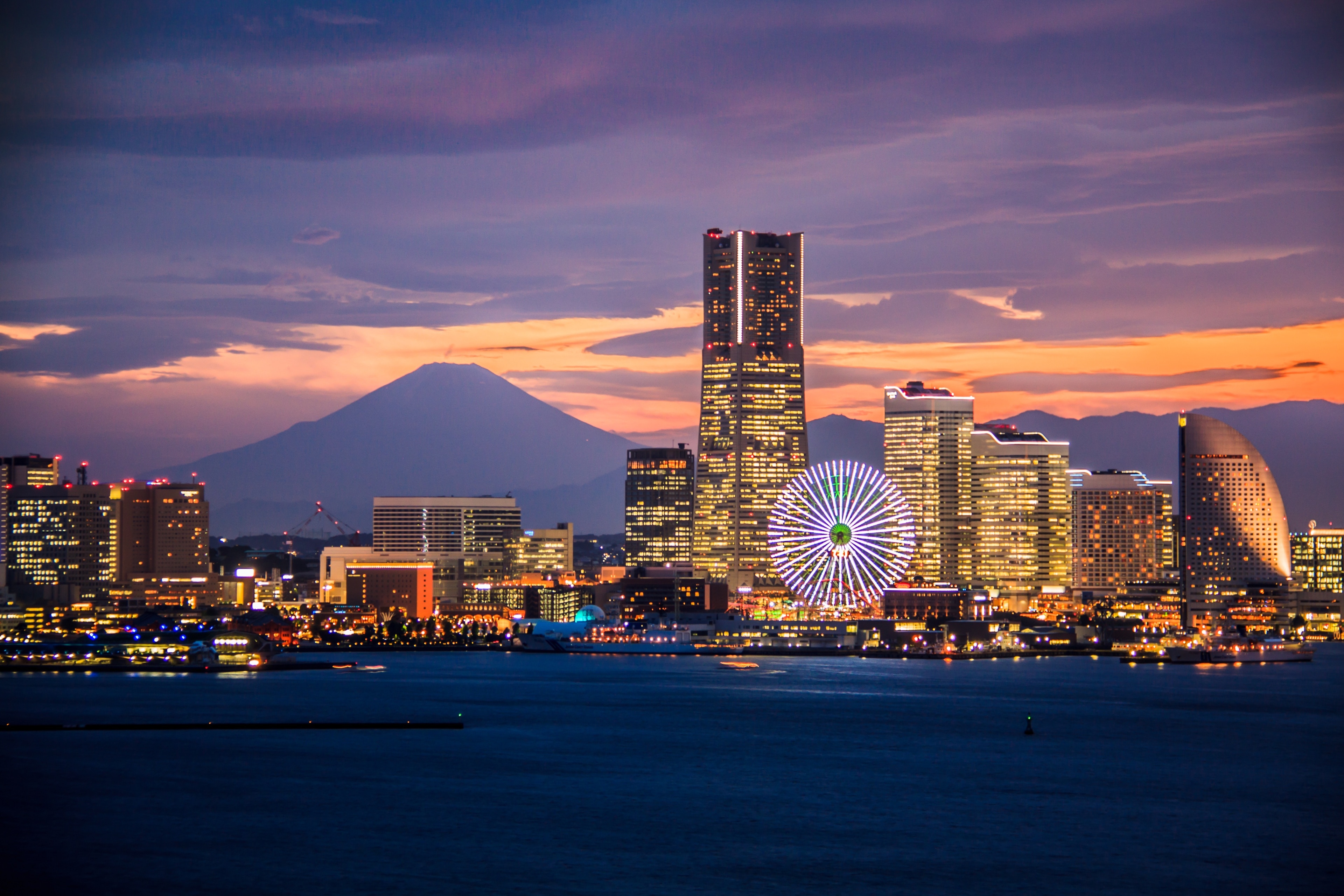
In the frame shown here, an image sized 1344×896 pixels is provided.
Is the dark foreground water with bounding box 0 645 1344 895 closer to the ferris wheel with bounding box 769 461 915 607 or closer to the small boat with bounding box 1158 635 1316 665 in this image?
the ferris wheel with bounding box 769 461 915 607

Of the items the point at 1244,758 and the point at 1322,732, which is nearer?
the point at 1244,758

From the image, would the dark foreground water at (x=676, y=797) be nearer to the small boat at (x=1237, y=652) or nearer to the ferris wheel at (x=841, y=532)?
the ferris wheel at (x=841, y=532)

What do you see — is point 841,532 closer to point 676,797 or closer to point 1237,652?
point 1237,652

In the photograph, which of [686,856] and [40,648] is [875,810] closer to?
[686,856]

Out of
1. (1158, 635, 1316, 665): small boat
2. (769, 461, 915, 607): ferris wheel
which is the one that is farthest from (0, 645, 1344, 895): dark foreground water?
(1158, 635, 1316, 665): small boat

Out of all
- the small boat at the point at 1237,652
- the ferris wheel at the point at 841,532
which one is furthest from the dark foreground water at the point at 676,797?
the small boat at the point at 1237,652

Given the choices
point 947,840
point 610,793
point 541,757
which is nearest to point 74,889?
point 610,793

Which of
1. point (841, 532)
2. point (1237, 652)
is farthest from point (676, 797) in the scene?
point (1237, 652)
